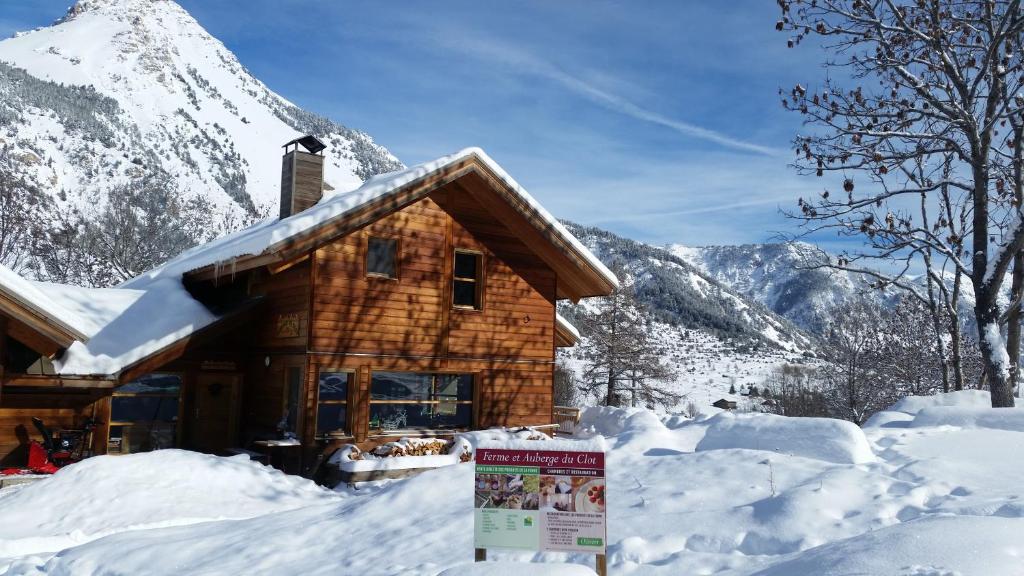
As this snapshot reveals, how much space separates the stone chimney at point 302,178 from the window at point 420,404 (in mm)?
4879

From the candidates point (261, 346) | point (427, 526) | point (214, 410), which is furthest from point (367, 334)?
point (427, 526)

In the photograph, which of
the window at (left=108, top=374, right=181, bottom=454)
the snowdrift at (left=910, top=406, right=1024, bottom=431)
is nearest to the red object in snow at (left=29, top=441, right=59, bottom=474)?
the window at (left=108, top=374, right=181, bottom=454)

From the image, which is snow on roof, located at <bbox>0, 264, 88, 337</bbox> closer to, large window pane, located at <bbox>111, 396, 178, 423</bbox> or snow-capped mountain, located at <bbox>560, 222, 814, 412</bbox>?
large window pane, located at <bbox>111, 396, 178, 423</bbox>

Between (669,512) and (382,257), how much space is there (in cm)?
970

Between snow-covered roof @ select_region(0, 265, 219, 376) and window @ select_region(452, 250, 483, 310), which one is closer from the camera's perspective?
snow-covered roof @ select_region(0, 265, 219, 376)

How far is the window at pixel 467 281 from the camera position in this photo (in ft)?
55.3

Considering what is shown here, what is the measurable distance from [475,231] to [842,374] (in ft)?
99.0

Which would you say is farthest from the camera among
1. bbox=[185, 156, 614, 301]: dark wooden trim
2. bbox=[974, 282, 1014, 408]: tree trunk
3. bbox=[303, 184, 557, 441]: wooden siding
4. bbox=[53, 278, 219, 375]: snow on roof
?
bbox=[303, 184, 557, 441]: wooden siding

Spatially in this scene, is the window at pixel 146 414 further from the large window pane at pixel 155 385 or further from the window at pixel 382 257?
the window at pixel 382 257

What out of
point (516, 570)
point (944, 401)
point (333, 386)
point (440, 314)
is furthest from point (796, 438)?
point (333, 386)

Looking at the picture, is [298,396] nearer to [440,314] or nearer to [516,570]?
[440,314]

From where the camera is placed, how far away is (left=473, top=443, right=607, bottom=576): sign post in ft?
18.6

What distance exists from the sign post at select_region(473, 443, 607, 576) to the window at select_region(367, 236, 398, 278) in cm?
996

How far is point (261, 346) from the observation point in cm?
1603
